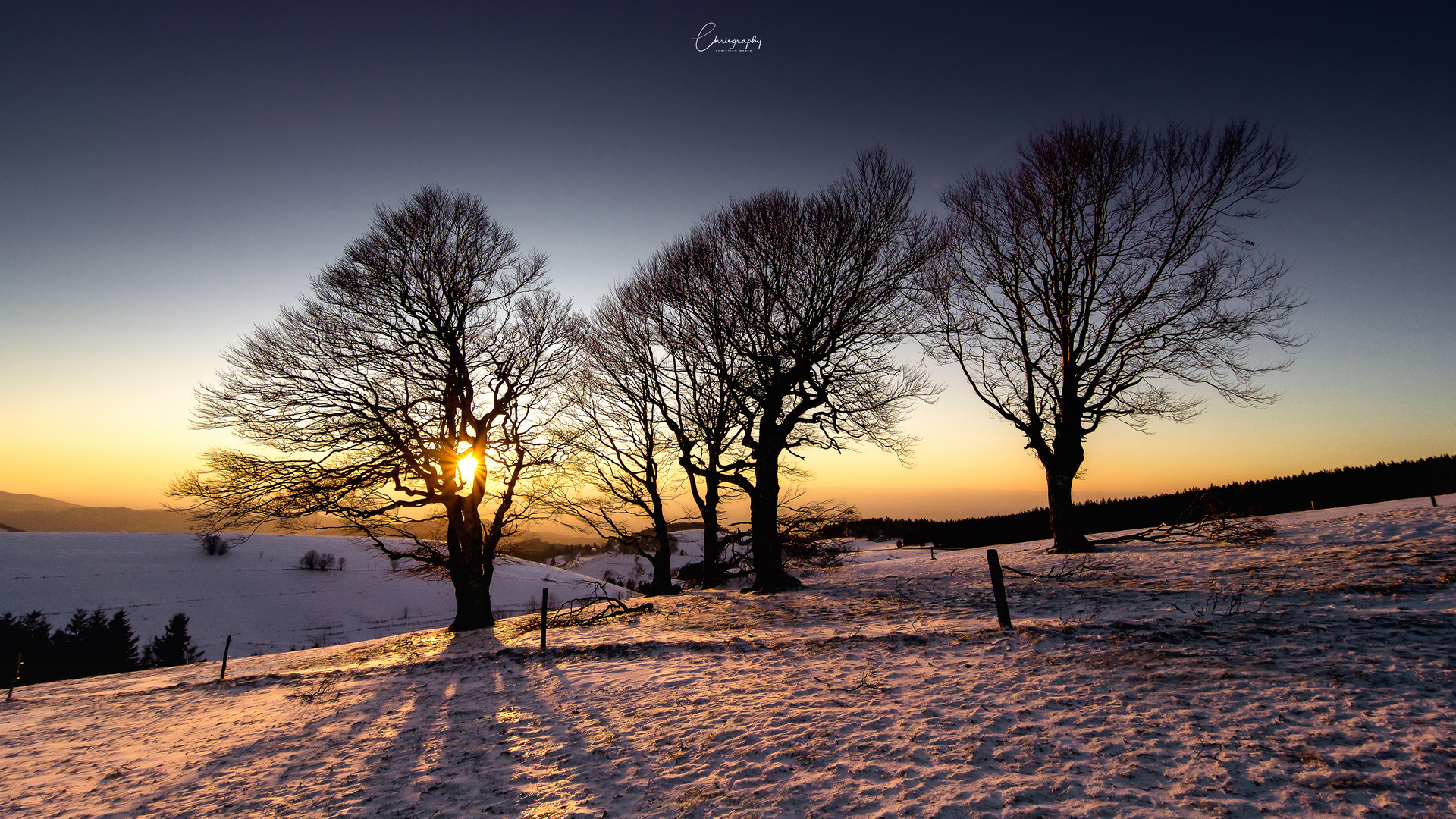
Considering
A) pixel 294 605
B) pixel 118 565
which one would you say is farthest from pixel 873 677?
pixel 118 565

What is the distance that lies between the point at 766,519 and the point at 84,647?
4173 centimetres

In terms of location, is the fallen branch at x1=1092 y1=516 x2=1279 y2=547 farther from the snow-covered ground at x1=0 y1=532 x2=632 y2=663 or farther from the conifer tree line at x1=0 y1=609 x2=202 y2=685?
the conifer tree line at x1=0 y1=609 x2=202 y2=685

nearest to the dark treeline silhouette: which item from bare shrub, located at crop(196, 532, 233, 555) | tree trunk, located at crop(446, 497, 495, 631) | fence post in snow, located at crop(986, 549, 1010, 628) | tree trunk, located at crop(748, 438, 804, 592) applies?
tree trunk, located at crop(748, 438, 804, 592)

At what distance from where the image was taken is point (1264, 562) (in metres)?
9.94

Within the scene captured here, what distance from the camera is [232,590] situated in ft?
149

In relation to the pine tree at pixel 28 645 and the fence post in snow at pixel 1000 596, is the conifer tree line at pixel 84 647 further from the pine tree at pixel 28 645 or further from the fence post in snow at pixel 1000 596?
the fence post in snow at pixel 1000 596

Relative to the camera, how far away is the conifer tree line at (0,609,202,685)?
2892 cm

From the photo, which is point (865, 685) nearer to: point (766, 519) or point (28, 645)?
point (766, 519)

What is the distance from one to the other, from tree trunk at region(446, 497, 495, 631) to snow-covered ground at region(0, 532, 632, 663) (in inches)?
773

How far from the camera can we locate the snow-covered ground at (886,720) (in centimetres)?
355

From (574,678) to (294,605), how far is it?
166ft

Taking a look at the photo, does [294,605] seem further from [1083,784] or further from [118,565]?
[1083,784]

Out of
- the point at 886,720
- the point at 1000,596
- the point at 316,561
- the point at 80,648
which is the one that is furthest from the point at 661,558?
the point at 316,561

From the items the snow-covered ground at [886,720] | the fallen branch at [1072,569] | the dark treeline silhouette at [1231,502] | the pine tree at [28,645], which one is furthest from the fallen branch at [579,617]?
the pine tree at [28,645]
